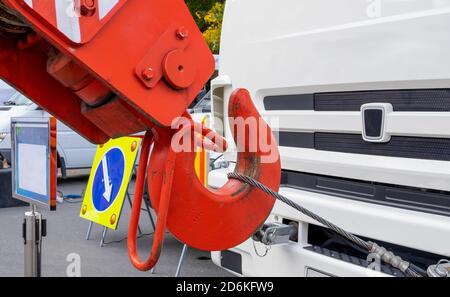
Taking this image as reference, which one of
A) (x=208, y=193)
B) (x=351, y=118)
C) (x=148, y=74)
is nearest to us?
(x=148, y=74)

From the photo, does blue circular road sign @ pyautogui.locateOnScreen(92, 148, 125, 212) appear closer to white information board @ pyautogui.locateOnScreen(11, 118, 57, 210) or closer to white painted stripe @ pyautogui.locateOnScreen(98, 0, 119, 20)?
white information board @ pyautogui.locateOnScreen(11, 118, 57, 210)

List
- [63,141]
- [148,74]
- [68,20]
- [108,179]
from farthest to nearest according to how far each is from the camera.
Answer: [63,141] → [108,179] → [148,74] → [68,20]

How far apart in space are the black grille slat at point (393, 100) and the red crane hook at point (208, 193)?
2.11ft

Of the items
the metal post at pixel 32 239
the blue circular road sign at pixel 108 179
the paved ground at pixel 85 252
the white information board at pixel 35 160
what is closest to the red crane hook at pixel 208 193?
the white information board at pixel 35 160

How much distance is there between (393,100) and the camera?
2.45 metres

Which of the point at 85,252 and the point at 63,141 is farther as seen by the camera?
the point at 63,141

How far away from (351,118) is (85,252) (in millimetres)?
4312

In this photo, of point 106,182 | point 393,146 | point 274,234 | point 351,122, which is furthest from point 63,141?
point 393,146

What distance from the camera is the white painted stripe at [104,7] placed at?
1.64 meters

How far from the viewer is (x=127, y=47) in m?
1.70

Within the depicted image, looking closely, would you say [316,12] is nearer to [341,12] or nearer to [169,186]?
[341,12]

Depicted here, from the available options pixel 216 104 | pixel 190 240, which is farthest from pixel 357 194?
pixel 216 104

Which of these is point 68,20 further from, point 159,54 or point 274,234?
point 274,234
